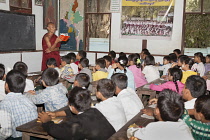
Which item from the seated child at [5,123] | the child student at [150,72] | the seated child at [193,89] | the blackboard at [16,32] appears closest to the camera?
the seated child at [5,123]

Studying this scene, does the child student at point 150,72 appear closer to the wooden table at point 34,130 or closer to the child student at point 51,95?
the child student at point 51,95

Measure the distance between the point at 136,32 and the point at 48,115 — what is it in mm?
5205

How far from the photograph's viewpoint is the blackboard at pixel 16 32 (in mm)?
5898

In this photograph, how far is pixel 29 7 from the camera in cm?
668

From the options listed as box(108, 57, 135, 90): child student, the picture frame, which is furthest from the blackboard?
box(108, 57, 135, 90): child student

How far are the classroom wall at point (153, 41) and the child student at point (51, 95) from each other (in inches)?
179

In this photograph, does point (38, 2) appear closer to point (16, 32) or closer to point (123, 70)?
point (16, 32)

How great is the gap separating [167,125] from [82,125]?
523mm

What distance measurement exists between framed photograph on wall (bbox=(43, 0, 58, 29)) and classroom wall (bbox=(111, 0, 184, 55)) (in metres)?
1.71

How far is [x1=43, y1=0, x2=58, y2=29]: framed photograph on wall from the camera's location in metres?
7.22

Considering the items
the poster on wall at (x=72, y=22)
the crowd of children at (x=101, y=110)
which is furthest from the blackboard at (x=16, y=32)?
the crowd of children at (x=101, y=110)

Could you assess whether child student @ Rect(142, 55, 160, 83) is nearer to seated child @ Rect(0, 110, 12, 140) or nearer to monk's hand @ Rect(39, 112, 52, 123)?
monk's hand @ Rect(39, 112, 52, 123)

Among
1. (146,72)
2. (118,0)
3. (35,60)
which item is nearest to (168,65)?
(146,72)

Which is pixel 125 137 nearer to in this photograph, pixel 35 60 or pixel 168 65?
pixel 168 65
